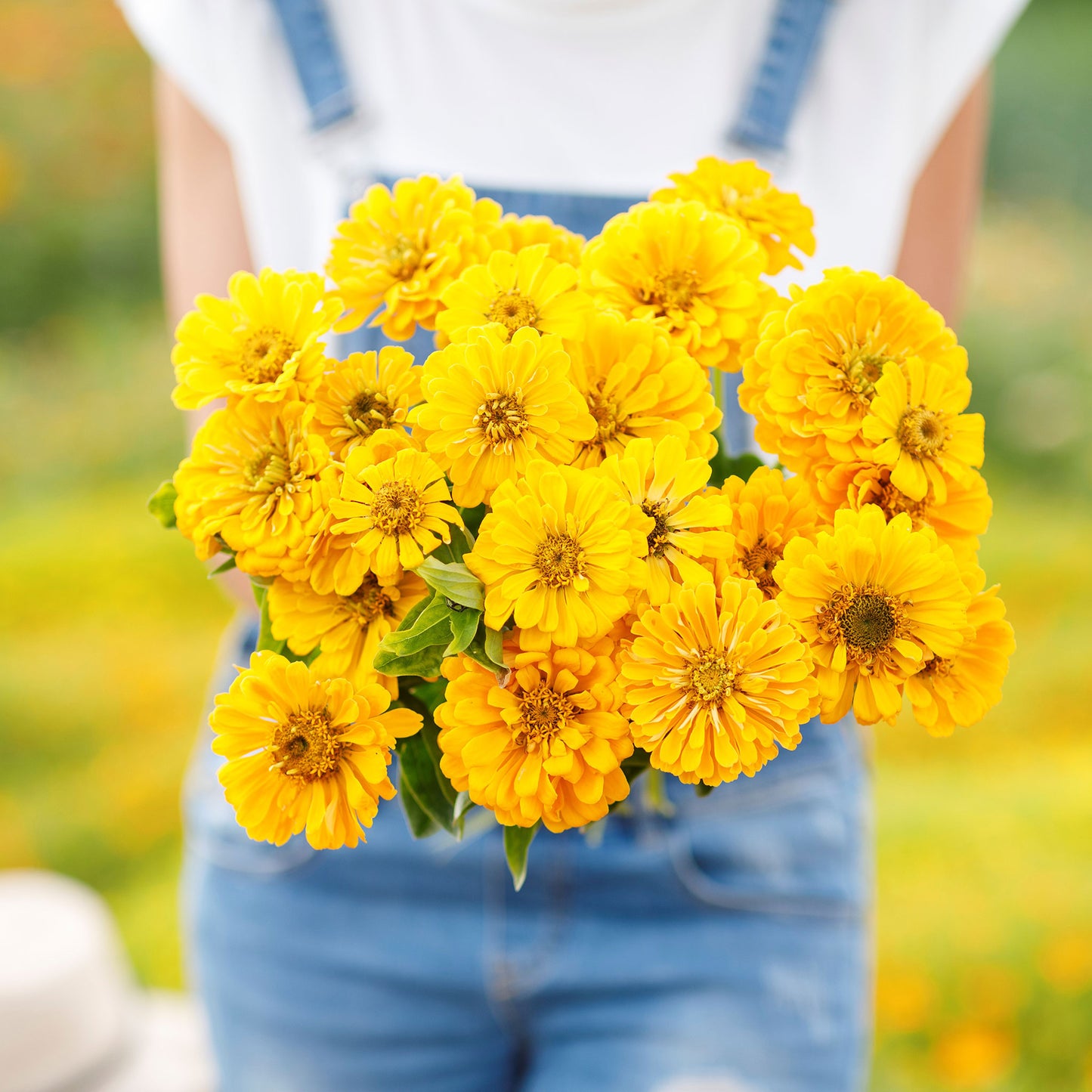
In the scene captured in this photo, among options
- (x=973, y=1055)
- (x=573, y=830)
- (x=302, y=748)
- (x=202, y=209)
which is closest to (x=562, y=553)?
(x=302, y=748)

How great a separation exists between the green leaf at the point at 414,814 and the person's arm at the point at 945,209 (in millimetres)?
606

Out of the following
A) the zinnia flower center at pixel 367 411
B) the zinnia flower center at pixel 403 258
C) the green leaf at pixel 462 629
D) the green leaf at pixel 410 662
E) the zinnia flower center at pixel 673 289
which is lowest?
the green leaf at pixel 410 662

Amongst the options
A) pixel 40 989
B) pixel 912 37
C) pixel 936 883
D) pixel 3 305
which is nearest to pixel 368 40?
pixel 912 37

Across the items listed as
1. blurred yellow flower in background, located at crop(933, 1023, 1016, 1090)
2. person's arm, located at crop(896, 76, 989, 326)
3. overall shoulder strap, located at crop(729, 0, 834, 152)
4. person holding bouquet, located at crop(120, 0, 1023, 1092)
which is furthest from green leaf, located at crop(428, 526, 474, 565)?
blurred yellow flower in background, located at crop(933, 1023, 1016, 1090)

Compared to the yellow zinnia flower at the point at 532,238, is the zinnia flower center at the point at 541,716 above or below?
below

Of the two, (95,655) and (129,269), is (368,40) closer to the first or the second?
(95,655)

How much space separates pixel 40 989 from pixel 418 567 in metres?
1.01

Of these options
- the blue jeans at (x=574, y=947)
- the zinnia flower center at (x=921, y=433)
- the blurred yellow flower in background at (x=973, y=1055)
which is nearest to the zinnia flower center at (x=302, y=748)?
→ the zinnia flower center at (x=921, y=433)

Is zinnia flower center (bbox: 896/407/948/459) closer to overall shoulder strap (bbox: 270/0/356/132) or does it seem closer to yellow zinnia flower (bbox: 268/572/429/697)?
yellow zinnia flower (bbox: 268/572/429/697)

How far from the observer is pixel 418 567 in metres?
0.34

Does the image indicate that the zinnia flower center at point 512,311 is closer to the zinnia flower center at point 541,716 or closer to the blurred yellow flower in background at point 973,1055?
the zinnia flower center at point 541,716

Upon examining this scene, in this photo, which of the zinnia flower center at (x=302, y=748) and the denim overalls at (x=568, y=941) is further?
the denim overalls at (x=568, y=941)

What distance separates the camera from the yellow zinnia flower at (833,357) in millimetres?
361

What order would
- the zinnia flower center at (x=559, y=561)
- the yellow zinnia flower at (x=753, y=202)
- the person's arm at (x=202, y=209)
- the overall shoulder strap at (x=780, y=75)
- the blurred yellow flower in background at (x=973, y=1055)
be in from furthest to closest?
the blurred yellow flower in background at (x=973, y=1055) → the person's arm at (x=202, y=209) → the overall shoulder strap at (x=780, y=75) → the yellow zinnia flower at (x=753, y=202) → the zinnia flower center at (x=559, y=561)
